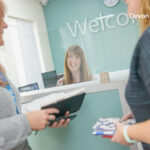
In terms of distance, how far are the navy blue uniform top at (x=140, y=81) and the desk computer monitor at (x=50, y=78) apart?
87cm

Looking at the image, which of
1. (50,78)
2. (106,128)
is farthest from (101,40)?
(106,128)

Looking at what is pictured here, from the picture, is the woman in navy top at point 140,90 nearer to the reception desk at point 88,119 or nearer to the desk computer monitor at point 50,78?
the reception desk at point 88,119

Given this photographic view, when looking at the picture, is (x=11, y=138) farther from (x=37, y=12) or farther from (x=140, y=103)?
(x=37, y=12)

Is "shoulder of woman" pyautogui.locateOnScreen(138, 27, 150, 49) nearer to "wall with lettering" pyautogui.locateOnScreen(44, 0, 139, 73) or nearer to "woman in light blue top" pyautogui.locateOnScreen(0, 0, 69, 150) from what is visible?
"woman in light blue top" pyautogui.locateOnScreen(0, 0, 69, 150)

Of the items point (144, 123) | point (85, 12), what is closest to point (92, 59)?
point (144, 123)

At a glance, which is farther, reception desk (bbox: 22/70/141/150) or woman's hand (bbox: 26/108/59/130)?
reception desk (bbox: 22/70/141/150)

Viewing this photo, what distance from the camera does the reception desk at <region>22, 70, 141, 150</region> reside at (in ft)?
3.58

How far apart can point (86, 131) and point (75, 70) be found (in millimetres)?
384

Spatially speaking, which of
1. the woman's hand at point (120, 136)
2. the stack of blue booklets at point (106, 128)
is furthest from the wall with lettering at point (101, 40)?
the woman's hand at point (120, 136)

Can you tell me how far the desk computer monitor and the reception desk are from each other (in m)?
0.16

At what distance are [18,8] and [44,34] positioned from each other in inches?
59.1

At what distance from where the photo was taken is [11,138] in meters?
0.71

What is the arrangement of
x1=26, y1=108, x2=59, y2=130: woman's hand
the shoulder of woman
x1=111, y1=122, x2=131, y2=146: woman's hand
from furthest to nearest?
x1=26, y1=108, x2=59, y2=130: woman's hand < x1=111, y1=122, x2=131, y2=146: woman's hand < the shoulder of woman

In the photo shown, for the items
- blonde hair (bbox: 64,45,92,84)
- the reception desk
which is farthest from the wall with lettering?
the reception desk
